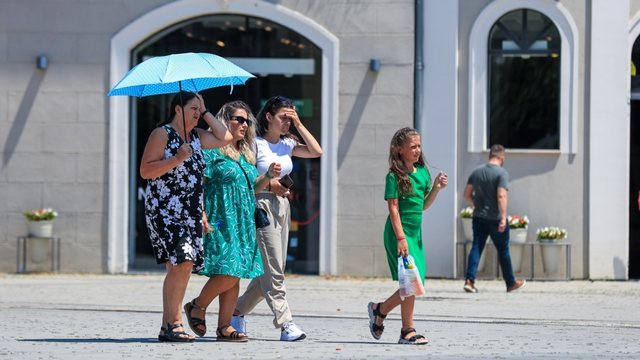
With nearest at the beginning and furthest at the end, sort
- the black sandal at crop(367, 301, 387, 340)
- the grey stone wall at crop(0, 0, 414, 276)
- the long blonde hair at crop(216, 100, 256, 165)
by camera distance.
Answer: the long blonde hair at crop(216, 100, 256, 165) < the black sandal at crop(367, 301, 387, 340) < the grey stone wall at crop(0, 0, 414, 276)

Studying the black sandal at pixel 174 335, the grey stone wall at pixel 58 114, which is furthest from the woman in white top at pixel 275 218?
the grey stone wall at pixel 58 114

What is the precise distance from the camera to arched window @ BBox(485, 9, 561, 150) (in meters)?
18.0

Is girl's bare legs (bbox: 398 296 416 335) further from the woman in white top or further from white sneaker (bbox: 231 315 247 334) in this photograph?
white sneaker (bbox: 231 315 247 334)

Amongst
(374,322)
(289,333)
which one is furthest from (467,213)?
(289,333)

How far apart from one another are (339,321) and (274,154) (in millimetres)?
2483

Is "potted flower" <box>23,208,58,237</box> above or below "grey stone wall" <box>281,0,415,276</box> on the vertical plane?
below

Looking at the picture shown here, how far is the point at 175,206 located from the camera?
9.78m

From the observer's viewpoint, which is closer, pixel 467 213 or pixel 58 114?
pixel 467 213

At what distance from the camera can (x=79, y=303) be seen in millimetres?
14102

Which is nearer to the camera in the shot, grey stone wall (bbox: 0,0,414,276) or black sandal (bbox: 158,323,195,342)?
black sandal (bbox: 158,323,195,342)

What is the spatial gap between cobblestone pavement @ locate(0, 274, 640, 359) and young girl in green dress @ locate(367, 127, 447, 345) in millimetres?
233

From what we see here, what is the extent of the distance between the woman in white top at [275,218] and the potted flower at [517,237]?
743 cm

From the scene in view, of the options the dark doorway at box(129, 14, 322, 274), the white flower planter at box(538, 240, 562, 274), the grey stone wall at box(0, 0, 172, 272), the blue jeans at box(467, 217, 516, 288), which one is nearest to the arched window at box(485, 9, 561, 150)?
the white flower planter at box(538, 240, 562, 274)

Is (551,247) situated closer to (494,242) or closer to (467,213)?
(467,213)
